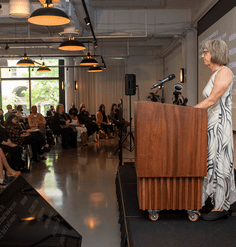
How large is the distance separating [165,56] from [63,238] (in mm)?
12620

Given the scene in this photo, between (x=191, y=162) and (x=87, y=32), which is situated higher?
(x=87, y=32)

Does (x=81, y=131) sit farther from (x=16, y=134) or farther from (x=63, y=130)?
(x=16, y=134)

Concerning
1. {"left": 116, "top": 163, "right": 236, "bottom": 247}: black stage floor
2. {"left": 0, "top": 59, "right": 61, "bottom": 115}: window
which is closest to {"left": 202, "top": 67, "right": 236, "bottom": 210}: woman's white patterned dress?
{"left": 116, "top": 163, "right": 236, "bottom": 247}: black stage floor

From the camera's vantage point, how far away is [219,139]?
2414 mm

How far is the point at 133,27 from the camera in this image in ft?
28.0

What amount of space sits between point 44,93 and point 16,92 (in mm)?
1663

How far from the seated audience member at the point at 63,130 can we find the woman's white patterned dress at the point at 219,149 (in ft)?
20.6

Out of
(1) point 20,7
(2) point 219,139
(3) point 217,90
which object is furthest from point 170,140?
(1) point 20,7

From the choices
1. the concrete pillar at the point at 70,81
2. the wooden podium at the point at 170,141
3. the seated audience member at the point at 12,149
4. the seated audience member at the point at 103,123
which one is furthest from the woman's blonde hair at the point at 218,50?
the concrete pillar at the point at 70,81

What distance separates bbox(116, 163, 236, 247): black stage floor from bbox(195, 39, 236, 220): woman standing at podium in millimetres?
151

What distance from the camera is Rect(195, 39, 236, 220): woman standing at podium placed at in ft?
7.80

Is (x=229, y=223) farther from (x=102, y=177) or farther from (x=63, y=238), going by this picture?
(x=102, y=177)

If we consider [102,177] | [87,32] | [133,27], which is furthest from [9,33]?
[102,177]

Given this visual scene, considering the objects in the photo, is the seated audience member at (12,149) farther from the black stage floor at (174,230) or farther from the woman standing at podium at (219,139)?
the woman standing at podium at (219,139)
